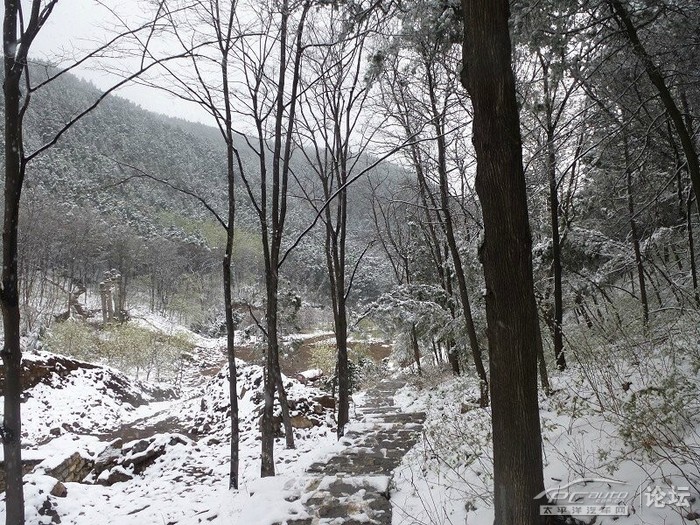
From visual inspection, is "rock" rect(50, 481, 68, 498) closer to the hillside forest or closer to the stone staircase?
the hillside forest

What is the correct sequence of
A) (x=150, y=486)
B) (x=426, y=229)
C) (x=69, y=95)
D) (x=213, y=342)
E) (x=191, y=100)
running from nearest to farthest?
(x=191, y=100)
(x=150, y=486)
(x=426, y=229)
(x=213, y=342)
(x=69, y=95)

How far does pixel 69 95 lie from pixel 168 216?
69.0ft

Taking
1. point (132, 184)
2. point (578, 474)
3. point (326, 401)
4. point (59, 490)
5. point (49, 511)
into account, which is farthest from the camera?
point (132, 184)

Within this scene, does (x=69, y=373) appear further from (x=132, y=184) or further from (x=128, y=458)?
(x=132, y=184)

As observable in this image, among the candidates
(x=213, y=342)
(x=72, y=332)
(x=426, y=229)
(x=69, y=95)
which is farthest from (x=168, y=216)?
(x=426, y=229)

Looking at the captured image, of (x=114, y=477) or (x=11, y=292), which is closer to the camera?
(x=11, y=292)

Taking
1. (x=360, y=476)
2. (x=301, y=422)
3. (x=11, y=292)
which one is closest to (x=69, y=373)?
(x=301, y=422)

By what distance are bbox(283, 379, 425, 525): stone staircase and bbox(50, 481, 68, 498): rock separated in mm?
4215

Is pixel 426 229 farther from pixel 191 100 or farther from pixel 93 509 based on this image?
pixel 93 509

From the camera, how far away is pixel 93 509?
19.1 ft

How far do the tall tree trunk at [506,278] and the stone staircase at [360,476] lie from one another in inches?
69.5

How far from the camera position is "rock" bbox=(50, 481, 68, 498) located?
18.8ft

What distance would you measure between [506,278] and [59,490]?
747 centimetres

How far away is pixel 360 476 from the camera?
4062 millimetres
